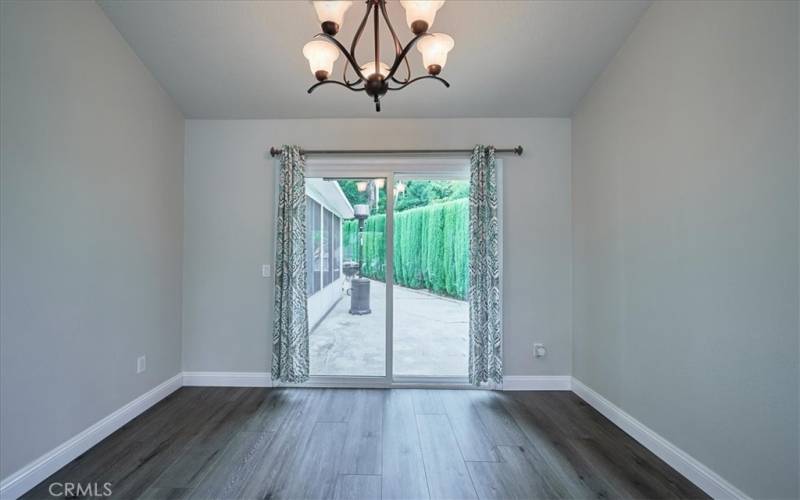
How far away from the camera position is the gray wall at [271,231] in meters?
2.98

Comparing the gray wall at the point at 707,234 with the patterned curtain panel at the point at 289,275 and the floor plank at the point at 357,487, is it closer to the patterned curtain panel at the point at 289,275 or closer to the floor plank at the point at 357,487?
the floor plank at the point at 357,487

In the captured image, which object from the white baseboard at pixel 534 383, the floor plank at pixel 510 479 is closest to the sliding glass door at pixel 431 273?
the white baseboard at pixel 534 383

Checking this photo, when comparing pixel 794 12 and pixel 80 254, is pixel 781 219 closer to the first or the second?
pixel 794 12

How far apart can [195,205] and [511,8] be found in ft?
10.5

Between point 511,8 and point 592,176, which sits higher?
point 511,8

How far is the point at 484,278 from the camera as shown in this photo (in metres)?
2.85

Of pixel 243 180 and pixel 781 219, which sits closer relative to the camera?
pixel 781 219

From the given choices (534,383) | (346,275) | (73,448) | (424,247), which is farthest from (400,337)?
(73,448)

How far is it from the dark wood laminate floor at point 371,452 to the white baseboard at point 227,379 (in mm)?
191

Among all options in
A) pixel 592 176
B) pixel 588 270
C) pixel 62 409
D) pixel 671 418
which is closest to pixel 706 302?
pixel 671 418

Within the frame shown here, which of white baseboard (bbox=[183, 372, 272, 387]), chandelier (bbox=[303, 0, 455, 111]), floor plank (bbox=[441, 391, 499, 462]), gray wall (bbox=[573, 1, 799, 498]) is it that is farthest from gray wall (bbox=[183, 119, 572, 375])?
chandelier (bbox=[303, 0, 455, 111])

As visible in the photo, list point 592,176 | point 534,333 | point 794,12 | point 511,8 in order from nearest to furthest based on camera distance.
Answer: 1. point 794,12
2. point 511,8
3. point 592,176
4. point 534,333

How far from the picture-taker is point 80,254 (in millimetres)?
1994

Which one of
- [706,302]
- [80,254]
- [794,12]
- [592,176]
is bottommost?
[706,302]
